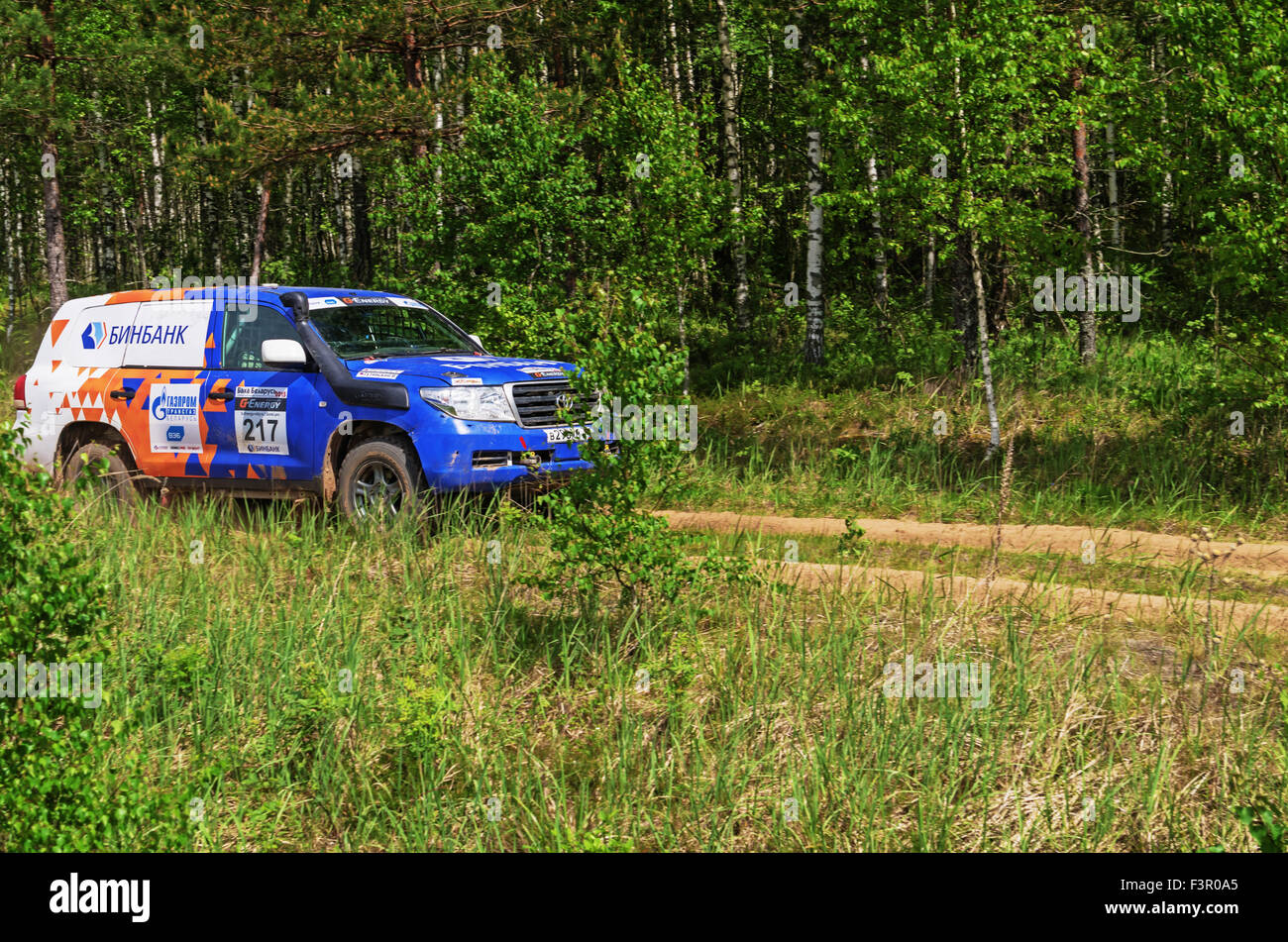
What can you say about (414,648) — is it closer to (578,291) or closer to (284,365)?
(284,365)

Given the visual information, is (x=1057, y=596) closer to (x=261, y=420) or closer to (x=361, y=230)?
(x=261, y=420)

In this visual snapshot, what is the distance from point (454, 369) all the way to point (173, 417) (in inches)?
112

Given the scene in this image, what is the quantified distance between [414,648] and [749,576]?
1.95m

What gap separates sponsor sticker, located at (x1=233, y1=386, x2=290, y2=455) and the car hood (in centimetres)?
73

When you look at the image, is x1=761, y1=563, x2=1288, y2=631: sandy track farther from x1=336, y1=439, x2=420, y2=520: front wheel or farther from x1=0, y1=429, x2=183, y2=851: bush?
x1=0, y1=429, x2=183, y2=851: bush

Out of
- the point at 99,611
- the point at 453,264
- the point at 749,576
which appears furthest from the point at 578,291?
the point at 99,611

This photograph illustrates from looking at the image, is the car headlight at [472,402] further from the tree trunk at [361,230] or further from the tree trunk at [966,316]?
the tree trunk at [361,230]

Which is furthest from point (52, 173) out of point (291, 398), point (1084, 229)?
point (1084, 229)

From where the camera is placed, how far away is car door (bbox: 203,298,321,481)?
9156 millimetres

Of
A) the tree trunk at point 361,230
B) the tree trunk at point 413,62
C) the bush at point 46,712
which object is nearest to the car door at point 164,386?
the bush at point 46,712

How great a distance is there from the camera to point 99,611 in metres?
4.22

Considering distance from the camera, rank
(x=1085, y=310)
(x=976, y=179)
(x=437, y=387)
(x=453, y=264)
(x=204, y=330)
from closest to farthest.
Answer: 1. (x=437, y=387)
2. (x=204, y=330)
3. (x=976, y=179)
4. (x=453, y=264)
5. (x=1085, y=310)

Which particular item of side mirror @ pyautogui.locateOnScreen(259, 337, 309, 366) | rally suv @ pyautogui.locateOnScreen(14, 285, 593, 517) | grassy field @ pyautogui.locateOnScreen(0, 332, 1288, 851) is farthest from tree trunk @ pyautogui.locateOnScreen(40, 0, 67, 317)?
grassy field @ pyautogui.locateOnScreen(0, 332, 1288, 851)

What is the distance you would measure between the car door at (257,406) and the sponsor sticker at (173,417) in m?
0.16
